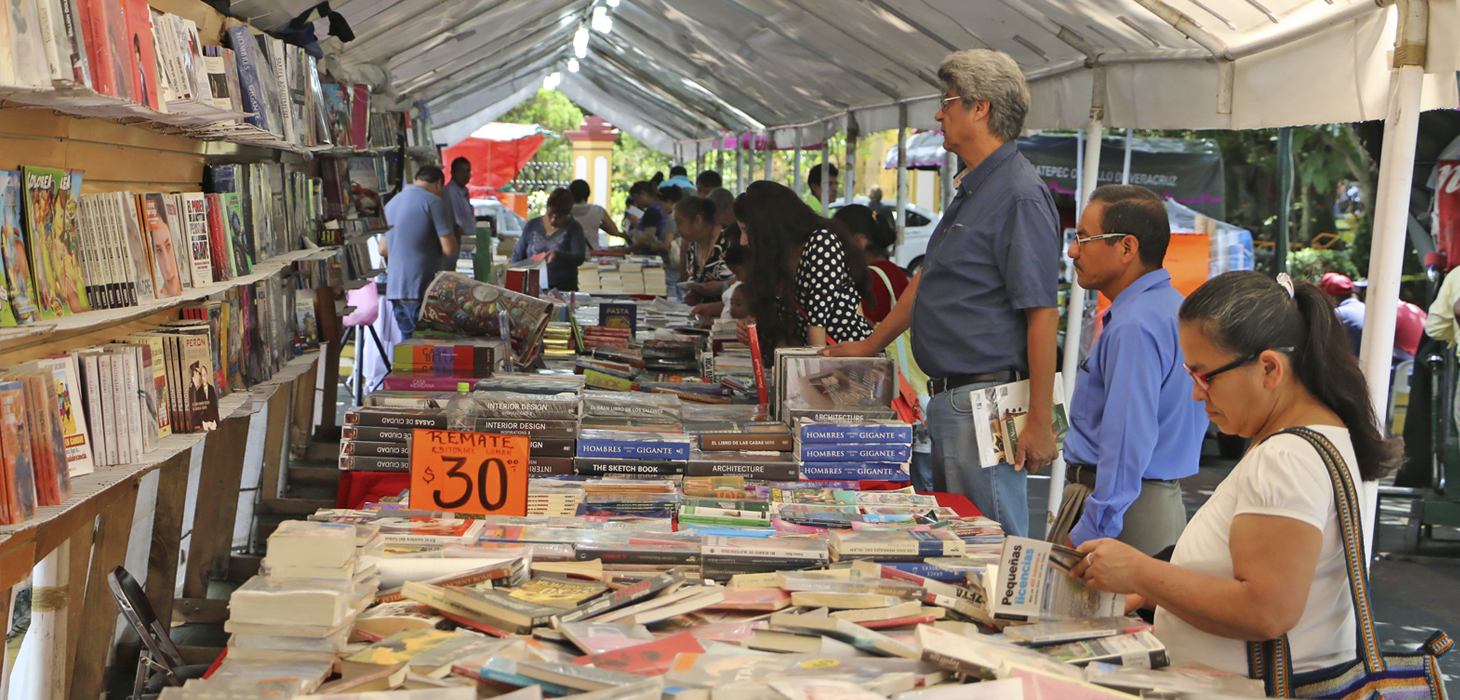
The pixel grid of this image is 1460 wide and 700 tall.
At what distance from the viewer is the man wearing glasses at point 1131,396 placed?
2.45 m

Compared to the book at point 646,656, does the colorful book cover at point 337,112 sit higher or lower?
higher

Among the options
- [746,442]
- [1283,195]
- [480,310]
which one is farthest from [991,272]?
[1283,195]

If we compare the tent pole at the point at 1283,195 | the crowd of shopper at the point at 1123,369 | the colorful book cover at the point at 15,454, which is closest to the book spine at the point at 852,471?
the crowd of shopper at the point at 1123,369

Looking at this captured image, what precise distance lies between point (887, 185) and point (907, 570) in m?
26.7

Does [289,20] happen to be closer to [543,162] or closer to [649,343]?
[649,343]

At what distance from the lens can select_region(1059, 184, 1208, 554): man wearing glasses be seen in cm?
245

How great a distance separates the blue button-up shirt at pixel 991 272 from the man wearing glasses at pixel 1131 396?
0.53 feet

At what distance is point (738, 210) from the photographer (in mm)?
4238

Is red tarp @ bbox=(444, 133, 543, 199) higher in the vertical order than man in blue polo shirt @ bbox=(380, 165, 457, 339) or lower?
higher

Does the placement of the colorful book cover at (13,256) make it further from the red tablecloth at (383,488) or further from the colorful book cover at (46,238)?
the red tablecloth at (383,488)

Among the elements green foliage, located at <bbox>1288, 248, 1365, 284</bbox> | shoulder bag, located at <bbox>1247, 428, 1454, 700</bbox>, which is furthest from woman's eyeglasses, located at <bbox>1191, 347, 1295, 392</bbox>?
green foliage, located at <bbox>1288, 248, 1365, 284</bbox>

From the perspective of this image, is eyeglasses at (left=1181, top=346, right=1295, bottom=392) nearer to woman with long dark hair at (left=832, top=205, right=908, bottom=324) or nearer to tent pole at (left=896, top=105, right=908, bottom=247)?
woman with long dark hair at (left=832, top=205, right=908, bottom=324)

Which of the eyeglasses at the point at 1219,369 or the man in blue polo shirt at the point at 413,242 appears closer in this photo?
the eyeglasses at the point at 1219,369

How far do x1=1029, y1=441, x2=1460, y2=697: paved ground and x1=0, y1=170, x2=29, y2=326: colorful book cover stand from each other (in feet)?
12.9
